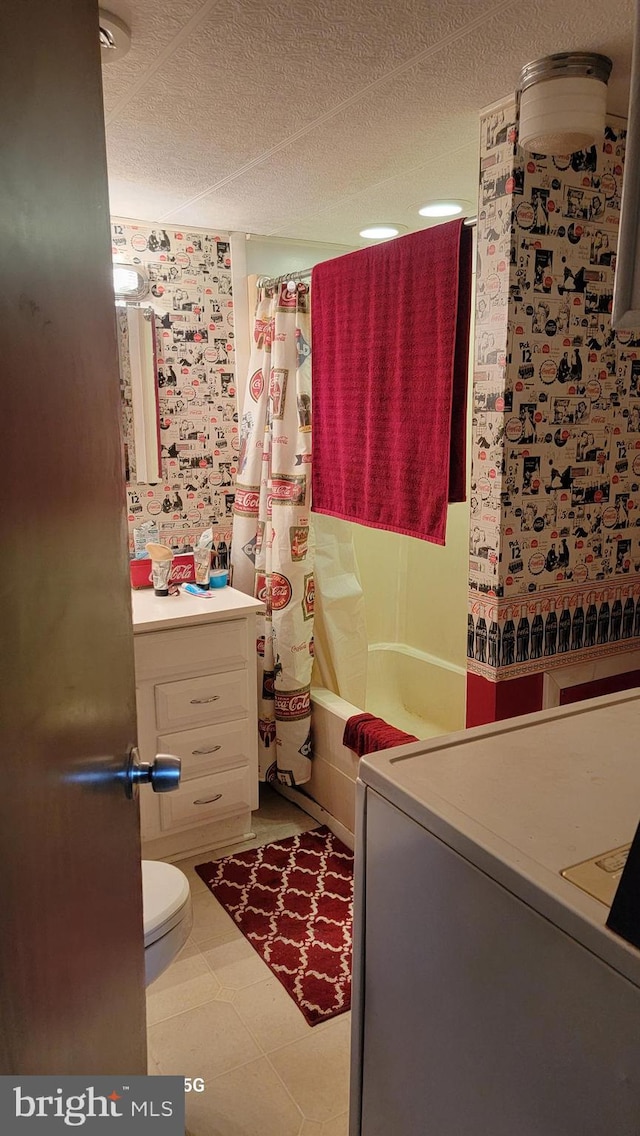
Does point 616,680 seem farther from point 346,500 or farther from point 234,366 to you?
point 234,366

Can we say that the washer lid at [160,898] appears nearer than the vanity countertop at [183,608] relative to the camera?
Yes

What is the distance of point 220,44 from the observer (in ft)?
4.63

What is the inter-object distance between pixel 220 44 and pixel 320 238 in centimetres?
160

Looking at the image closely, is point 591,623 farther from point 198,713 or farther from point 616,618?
point 198,713

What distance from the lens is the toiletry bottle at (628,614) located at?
2.07 m

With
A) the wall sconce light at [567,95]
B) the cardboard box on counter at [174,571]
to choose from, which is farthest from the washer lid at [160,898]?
the wall sconce light at [567,95]

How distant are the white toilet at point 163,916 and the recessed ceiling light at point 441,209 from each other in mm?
2225

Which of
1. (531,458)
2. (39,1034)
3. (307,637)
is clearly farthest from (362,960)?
(307,637)

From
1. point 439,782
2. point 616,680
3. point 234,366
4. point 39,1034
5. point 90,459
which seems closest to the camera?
point 39,1034

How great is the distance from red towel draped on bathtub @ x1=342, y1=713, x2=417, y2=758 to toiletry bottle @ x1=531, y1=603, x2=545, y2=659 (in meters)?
0.57

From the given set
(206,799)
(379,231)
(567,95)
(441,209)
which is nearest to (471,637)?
(206,799)

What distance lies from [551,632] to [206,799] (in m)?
1.29

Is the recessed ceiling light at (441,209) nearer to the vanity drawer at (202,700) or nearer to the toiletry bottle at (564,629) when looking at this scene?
the toiletry bottle at (564,629)

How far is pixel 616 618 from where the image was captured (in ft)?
6.76
